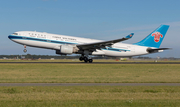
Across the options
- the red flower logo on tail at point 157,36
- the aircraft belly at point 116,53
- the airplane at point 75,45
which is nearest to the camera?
the airplane at point 75,45

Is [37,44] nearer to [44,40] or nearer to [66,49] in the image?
[44,40]

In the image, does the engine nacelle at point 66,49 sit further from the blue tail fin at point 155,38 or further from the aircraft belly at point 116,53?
the blue tail fin at point 155,38

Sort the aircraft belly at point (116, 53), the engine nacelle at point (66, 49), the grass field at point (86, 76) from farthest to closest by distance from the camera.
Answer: the aircraft belly at point (116, 53) → the engine nacelle at point (66, 49) → the grass field at point (86, 76)

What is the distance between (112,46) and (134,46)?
624 centimetres

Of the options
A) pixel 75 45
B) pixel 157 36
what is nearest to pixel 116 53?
pixel 75 45

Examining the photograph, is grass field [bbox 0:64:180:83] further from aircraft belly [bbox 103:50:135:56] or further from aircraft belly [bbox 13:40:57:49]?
aircraft belly [bbox 103:50:135:56]

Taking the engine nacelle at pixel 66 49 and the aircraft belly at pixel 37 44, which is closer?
the engine nacelle at pixel 66 49

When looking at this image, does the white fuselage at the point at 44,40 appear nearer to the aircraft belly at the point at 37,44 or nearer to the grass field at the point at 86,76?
the aircraft belly at the point at 37,44

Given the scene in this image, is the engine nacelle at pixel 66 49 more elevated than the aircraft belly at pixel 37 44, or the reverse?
the aircraft belly at pixel 37 44

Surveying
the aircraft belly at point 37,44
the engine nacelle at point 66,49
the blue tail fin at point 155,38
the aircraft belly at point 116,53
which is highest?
the blue tail fin at point 155,38

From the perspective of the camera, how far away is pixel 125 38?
36.8 meters

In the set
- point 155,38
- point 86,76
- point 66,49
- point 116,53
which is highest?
point 155,38

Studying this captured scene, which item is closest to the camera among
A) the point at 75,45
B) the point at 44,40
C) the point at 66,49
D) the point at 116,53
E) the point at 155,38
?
the point at 66,49

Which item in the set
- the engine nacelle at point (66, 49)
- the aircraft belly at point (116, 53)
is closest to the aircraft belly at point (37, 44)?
the engine nacelle at point (66, 49)
